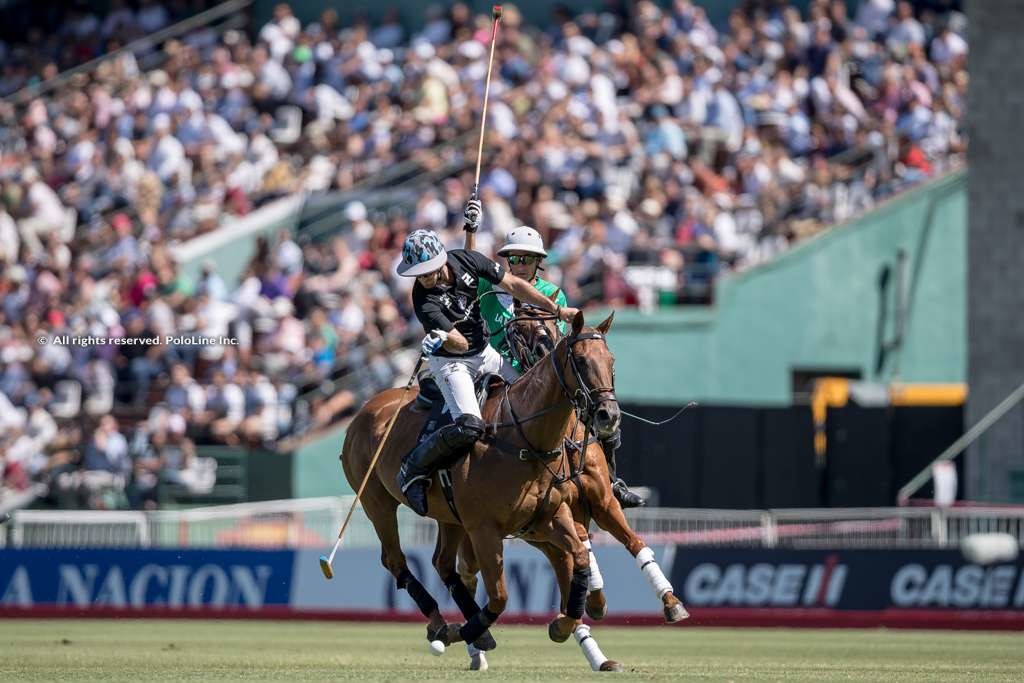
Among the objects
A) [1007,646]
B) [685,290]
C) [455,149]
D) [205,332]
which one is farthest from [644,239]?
[1007,646]

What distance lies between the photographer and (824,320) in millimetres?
26828

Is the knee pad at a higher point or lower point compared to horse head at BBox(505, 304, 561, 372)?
lower

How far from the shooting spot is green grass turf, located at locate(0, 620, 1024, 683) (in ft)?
43.0

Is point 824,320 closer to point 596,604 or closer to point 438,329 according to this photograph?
point 596,604

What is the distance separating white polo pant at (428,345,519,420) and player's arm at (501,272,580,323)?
2.54 ft

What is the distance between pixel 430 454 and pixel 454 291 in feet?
3.62

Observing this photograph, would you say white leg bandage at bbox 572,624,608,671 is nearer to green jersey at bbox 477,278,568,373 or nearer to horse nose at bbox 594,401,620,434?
horse nose at bbox 594,401,620,434

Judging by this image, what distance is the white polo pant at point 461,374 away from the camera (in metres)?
13.6

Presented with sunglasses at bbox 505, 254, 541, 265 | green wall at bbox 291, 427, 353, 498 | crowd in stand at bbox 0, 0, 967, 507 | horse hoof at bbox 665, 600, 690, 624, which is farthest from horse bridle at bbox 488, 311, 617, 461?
green wall at bbox 291, 427, 353, 498

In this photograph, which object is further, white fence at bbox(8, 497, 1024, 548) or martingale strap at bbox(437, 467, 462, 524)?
white fence at bbox(8, 497, 1024, 548)

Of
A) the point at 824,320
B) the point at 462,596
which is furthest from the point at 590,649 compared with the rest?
the point at 824,320

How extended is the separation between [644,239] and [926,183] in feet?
13.0

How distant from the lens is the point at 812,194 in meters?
Result: 26.8

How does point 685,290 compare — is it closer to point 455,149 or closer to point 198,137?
point 455,149
